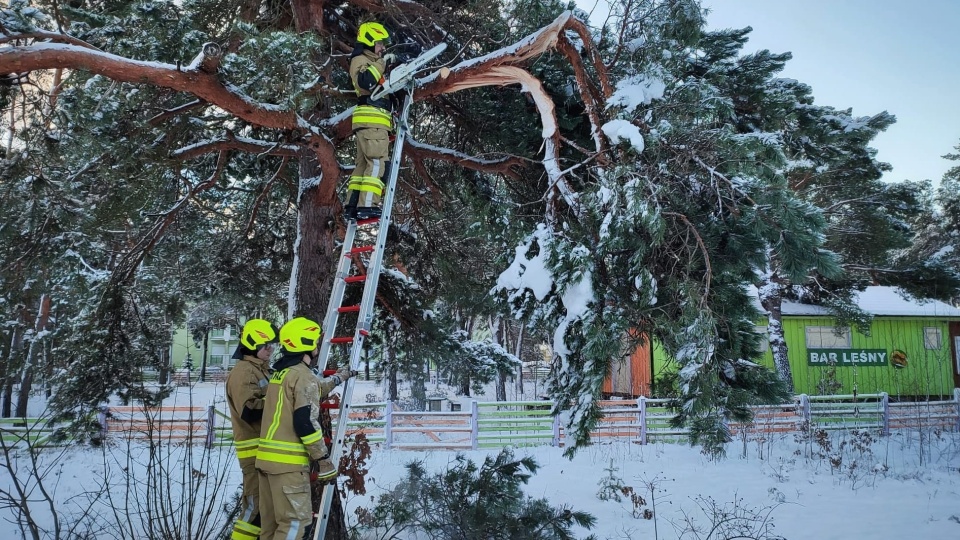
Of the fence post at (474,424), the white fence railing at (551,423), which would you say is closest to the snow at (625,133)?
the white fence railing at (551,423)

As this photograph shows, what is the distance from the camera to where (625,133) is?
14.4 feet

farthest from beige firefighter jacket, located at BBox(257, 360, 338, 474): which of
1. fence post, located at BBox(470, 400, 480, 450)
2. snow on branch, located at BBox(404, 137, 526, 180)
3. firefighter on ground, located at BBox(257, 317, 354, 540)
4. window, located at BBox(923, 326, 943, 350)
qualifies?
window, located at BBox(923, 326, 943, 350)

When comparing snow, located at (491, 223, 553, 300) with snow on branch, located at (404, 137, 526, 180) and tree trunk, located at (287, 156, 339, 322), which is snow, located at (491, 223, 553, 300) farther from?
tree trunk, located at (287, 156, 339, 322)

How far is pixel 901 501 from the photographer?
8.79 meters

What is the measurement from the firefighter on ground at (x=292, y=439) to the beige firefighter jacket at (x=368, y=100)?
6.16 ft

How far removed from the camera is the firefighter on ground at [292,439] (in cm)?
413

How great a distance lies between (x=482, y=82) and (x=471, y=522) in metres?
3.92

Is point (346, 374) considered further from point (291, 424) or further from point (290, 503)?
point (290, 503)

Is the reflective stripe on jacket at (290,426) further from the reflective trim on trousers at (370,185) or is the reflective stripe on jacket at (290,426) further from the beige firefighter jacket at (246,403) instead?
the reflective trim on trousers at (370,185)

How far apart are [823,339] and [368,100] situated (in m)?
18.2

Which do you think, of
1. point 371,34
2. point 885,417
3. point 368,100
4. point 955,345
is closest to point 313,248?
point 368,100

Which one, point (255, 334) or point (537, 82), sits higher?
point (537, 82)

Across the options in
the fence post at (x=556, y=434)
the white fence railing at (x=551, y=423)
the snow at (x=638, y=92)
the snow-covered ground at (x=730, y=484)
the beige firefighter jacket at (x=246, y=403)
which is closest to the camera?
the snow at (x=638, y=92)

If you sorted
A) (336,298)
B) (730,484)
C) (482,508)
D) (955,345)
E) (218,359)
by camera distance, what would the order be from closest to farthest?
(336,298), (482,508), (730,484), (955,345), (218,359)
